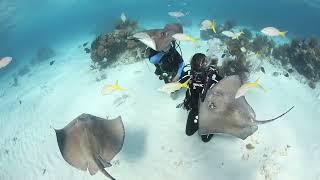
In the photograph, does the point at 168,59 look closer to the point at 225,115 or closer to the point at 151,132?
the point at 151,132

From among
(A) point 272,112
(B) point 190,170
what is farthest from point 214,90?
(A) point 272,112

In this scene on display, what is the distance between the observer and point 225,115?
6.43 m

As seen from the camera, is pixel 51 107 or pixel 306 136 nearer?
pixel 306 136

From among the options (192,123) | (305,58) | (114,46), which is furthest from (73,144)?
(305,58)

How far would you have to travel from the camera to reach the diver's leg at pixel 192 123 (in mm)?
7871

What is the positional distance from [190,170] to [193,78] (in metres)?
2.62

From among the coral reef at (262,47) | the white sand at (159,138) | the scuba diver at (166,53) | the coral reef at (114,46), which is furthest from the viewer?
the coral reef at (262,47)

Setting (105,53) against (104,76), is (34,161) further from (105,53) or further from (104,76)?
(105,53)

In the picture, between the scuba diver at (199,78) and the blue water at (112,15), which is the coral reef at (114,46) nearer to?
the scuba diver at (199,78)

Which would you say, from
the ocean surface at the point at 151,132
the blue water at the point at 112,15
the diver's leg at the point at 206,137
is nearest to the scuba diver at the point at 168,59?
the ocean surface at the point at 151,132

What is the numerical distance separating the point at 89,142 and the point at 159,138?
290 cm

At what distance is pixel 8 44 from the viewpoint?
54.0 m

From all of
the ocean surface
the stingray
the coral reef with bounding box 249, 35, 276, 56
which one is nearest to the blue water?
A: the coral reef with bounding box 249, 35, 276, 56

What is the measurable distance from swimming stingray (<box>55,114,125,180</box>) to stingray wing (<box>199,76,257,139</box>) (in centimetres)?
214
